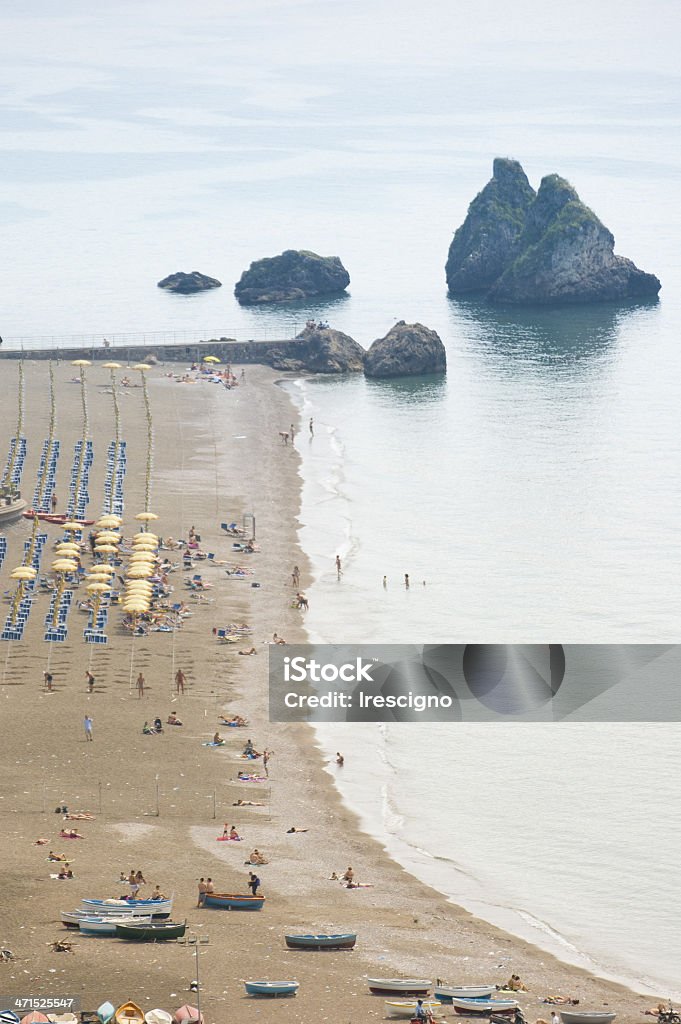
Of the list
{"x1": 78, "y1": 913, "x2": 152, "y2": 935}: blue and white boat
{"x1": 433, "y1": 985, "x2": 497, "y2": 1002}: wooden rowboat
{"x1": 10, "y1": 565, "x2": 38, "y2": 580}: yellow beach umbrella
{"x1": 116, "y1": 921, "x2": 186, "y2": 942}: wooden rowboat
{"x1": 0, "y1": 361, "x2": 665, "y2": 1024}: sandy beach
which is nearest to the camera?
{"x1": 433, "y1": 985, "x2": 497, "y2": 1002}: wooden rowboat

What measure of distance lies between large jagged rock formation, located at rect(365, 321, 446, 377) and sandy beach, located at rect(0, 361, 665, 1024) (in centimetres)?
6691

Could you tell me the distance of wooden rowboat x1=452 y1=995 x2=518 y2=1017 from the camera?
4038 cm

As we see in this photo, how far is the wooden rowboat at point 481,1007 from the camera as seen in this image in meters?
40.4

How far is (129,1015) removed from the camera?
38.1 metres

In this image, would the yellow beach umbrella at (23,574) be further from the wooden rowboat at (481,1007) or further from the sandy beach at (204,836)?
the wooden rowboat at (481,1007)

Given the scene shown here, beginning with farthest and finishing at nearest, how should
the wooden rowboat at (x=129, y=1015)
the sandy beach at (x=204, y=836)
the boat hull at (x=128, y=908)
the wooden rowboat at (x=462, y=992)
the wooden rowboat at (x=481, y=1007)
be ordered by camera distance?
the boat hull at (x=128, y=908), the sandy beach at (x=204, y=836), the wooden rowboat at (x=462, y=992), the wooden rowboat at (x=481, y=1007), the wooden rowboat at (x=129, y=1015)

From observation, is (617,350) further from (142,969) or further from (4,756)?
(142,969)

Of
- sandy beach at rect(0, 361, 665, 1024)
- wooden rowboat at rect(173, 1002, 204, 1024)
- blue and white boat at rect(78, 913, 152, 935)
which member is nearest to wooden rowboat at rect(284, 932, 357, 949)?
sandy beach at rect(0, 361, 665, 1024)

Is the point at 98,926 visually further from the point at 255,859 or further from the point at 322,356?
the point at 322,356

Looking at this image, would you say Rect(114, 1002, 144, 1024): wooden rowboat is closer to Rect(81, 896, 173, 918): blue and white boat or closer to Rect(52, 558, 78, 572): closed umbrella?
Rect(81, 896, 173, 918): blue and white boat

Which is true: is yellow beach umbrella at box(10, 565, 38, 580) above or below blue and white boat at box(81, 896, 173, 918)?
above

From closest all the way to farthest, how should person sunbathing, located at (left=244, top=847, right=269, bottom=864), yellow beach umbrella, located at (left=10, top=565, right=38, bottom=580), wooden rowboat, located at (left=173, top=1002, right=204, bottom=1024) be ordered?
1. wooden rowboat, located at (left=173, top=1002, right=204, bottom=1024)
2. person sunbathing, located at (left=244, top=847, right=269, bottom=864)
3. yellow beach umbrella, located at (left=10, top=565, right=38, bottom=580)

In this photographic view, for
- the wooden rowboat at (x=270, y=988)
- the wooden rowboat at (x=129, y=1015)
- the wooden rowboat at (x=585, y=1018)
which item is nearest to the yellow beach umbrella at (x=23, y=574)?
the wooden rowboat at (x=270, y=988)

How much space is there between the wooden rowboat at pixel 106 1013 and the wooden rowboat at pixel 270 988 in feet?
12.0
